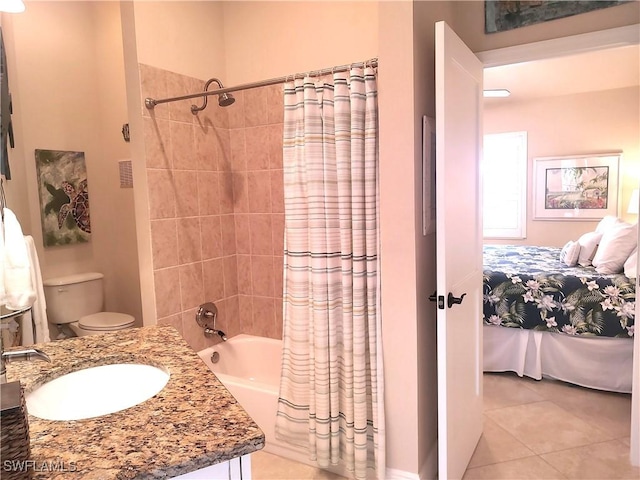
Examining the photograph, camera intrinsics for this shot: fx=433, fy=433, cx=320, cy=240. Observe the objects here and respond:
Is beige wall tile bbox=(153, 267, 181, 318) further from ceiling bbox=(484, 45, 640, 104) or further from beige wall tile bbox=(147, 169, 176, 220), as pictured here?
ceiling bbox=(484, 45, 640, 104)

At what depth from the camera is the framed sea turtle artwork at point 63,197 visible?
2182 mm

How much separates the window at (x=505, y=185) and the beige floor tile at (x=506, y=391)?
285cm

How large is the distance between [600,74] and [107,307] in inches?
201

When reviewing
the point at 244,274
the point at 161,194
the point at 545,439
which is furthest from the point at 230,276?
the point at 545,439

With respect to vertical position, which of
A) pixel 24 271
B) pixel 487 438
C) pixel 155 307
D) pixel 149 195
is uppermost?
pixel 149 195

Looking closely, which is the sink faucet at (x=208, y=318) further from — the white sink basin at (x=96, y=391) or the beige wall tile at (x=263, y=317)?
the white sink basin at (x=96, y=391)

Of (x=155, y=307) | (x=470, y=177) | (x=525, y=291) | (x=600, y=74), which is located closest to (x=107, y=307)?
(x=155, y=307)

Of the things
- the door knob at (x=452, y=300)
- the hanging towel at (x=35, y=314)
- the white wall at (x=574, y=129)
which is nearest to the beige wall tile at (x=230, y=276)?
the hanging towel at (x=35, y=314)

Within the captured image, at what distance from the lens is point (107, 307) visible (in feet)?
10.6

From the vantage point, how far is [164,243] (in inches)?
97.5

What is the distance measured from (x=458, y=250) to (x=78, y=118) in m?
2.31

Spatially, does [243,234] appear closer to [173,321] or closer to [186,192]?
[186,192]

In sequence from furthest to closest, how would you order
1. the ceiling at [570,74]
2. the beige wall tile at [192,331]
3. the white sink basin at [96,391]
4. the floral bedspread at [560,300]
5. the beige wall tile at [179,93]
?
1. the ceiling at [570,74]
2. the floral bedspread at [560,300]
3. the beige wall tile at [192,331]
4. the beige wall tile at [179,93]
5. the white sink basin at [96,391]

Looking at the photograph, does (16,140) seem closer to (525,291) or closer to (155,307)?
(155,307)
